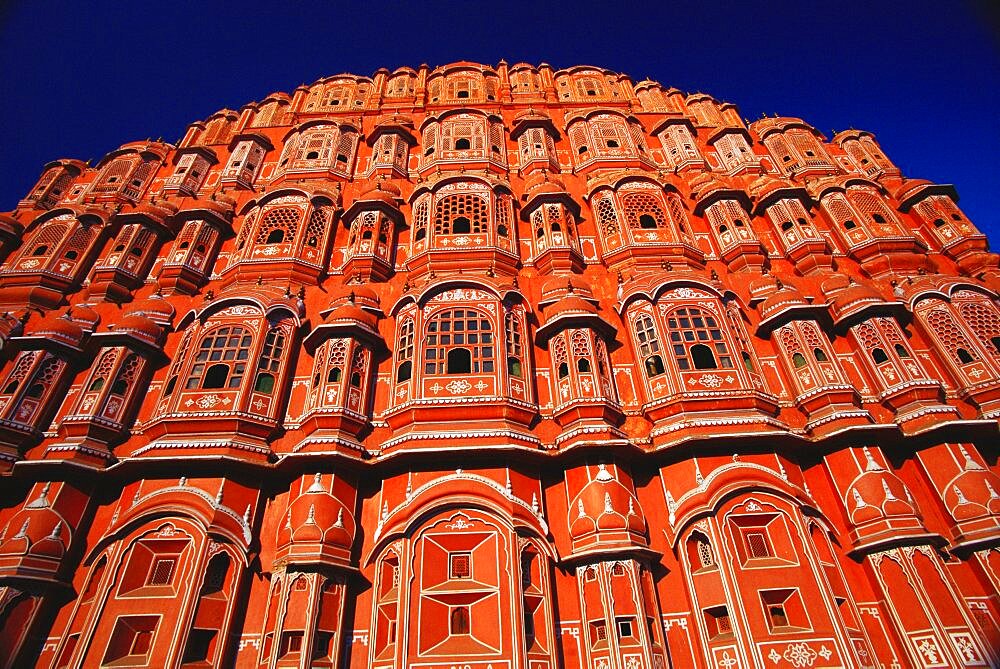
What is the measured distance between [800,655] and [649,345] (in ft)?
24.6

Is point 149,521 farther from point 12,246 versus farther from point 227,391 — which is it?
point 12,246

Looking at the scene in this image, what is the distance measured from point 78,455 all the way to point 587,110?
22661 millimetres

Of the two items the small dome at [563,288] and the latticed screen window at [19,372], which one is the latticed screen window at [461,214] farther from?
the latticed screen window at [19,372]

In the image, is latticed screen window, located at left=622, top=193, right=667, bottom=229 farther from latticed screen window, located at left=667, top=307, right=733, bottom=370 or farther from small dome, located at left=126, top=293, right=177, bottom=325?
small dome, located at left=126, top=293, right=177, bottom=325

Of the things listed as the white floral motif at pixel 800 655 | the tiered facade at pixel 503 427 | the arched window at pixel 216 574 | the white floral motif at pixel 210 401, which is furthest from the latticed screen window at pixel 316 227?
the white floral motif at pixel 800 655

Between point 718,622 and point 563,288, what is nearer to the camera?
point 718,622

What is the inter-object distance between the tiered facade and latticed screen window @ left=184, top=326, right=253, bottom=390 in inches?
3.3

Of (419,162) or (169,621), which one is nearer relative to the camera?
(169,621)

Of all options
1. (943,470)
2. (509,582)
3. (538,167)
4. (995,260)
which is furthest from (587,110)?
(509,582)

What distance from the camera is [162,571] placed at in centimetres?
1188

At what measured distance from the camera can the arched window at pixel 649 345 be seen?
49.4 ft

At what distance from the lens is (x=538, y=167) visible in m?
22.7

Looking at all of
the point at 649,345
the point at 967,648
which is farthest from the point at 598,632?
the point at 649,345

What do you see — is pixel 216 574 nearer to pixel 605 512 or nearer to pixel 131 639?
pixel 131 639
